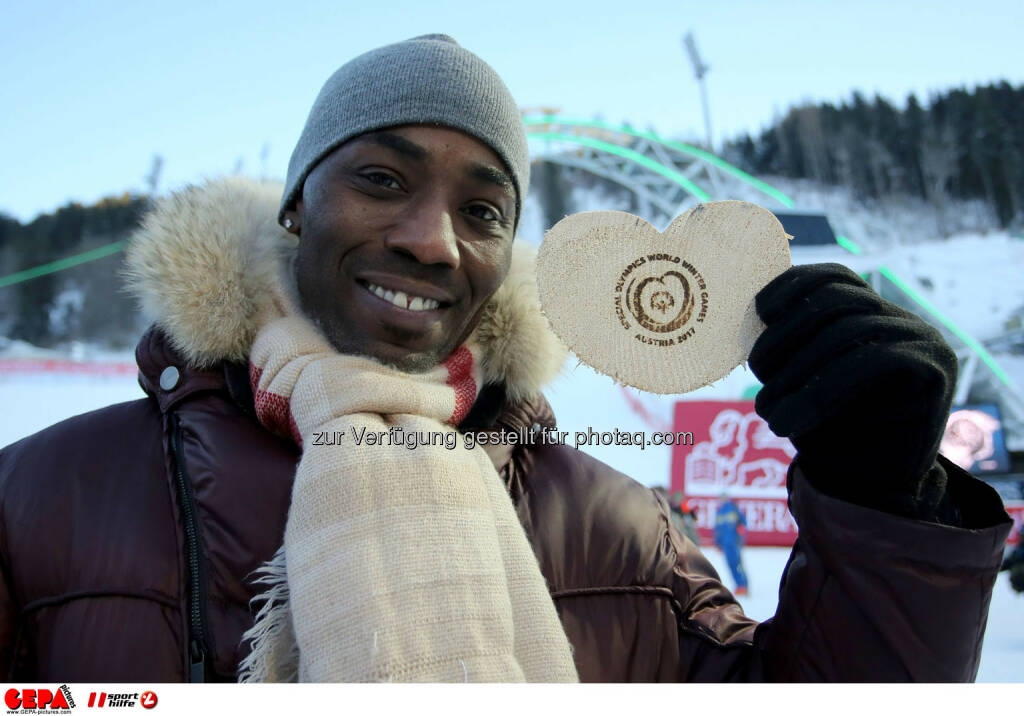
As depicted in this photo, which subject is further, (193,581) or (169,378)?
(169,378)

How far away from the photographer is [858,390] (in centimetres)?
90

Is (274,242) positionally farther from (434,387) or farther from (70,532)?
(70,532)

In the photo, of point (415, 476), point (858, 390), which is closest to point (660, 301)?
point (858, 390)

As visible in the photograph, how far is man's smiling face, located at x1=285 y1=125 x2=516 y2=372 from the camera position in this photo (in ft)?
3.81

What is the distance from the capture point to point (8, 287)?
581 inches

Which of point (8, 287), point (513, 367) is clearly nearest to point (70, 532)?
point (513, 367)

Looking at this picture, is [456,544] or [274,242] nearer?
[456,544]

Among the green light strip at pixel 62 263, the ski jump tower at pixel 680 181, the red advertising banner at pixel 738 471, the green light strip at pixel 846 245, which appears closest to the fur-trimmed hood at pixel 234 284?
the green light strip at pixel 846 245

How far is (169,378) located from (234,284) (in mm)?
201

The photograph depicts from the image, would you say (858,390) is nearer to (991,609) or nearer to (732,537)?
(732,537)
